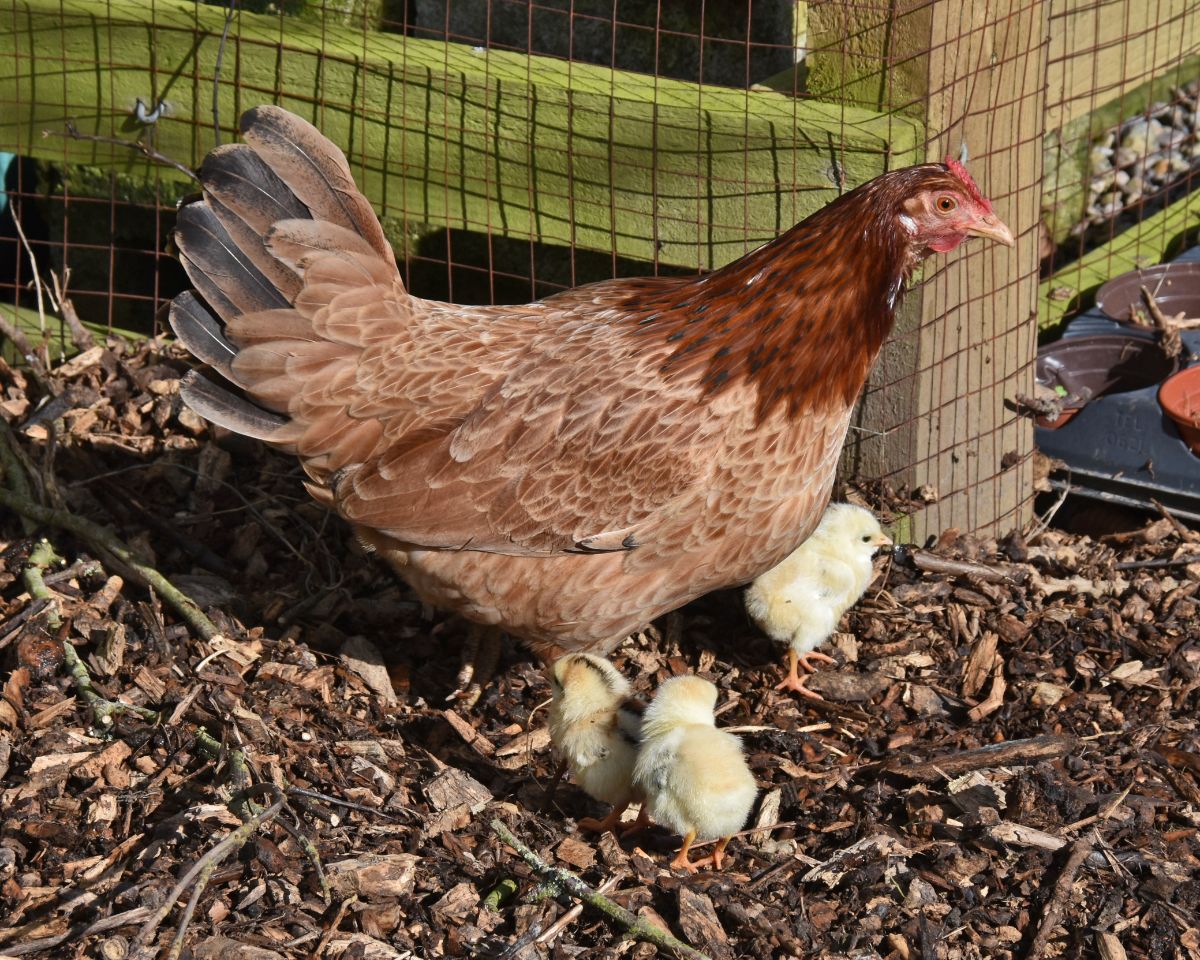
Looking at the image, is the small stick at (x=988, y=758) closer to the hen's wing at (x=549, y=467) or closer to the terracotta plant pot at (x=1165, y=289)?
the hen's wing at (x=549, y=467)

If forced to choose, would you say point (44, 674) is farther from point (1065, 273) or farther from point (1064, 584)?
point (1065, 273)

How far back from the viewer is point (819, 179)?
13.5 feet

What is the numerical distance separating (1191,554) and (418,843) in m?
2.94

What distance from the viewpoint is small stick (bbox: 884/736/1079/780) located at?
3490 millimetres

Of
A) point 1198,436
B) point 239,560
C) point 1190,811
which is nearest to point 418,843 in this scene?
point 239,560

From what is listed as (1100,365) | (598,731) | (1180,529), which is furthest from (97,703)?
(1100,365)

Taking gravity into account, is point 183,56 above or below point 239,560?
above

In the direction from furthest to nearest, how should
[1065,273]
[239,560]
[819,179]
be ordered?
[1065,273]
[239,560]
[819,179]

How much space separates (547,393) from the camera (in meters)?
3.51

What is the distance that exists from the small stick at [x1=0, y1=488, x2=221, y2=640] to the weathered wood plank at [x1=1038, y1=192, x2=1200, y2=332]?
3.72 meters

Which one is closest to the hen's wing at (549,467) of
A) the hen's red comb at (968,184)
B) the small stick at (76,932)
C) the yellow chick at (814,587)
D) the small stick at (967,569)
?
the yellow chick at (814,587)

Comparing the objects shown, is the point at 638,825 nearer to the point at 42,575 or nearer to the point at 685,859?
the point at 685,859

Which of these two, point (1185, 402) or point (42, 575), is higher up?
point (1185, 402)

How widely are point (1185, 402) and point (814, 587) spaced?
5.98 ft
